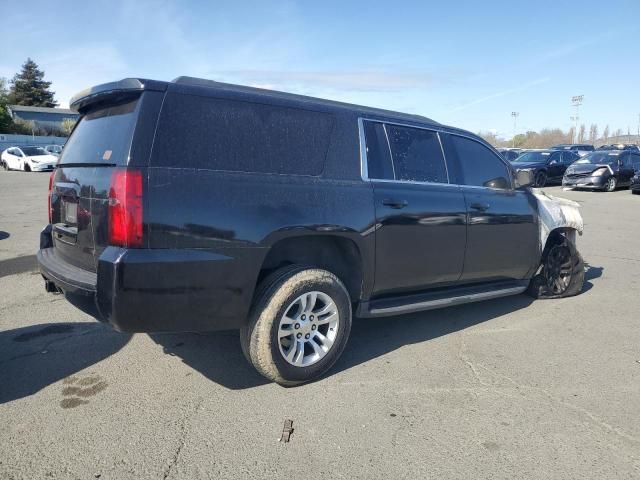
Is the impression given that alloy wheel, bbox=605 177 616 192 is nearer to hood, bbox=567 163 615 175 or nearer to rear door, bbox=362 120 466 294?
hood, bbox=567 163 615 175

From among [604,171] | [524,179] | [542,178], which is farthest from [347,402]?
[542,178]

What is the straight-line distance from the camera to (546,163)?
2336 centimetres

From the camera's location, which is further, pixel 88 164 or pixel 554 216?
pixel 554 216

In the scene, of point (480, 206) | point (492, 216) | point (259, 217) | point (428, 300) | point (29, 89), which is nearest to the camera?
point (259, 217)

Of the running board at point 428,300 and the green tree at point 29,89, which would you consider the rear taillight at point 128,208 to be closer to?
the running board at point 428,300

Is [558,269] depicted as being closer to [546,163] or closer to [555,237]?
[555,237]

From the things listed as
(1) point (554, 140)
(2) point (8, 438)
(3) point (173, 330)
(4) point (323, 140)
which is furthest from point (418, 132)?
(1) point (554, 140)

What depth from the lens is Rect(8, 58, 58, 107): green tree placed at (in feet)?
264

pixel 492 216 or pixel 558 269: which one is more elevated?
pixel 492 216

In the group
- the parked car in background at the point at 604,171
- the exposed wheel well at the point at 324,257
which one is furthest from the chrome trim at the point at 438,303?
the parked car in background at the point at 604,171

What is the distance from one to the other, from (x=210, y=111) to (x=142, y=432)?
6.38 ft

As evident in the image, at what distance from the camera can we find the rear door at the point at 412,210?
12.8ft

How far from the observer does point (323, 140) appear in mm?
3676

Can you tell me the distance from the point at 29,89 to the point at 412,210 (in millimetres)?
93538
